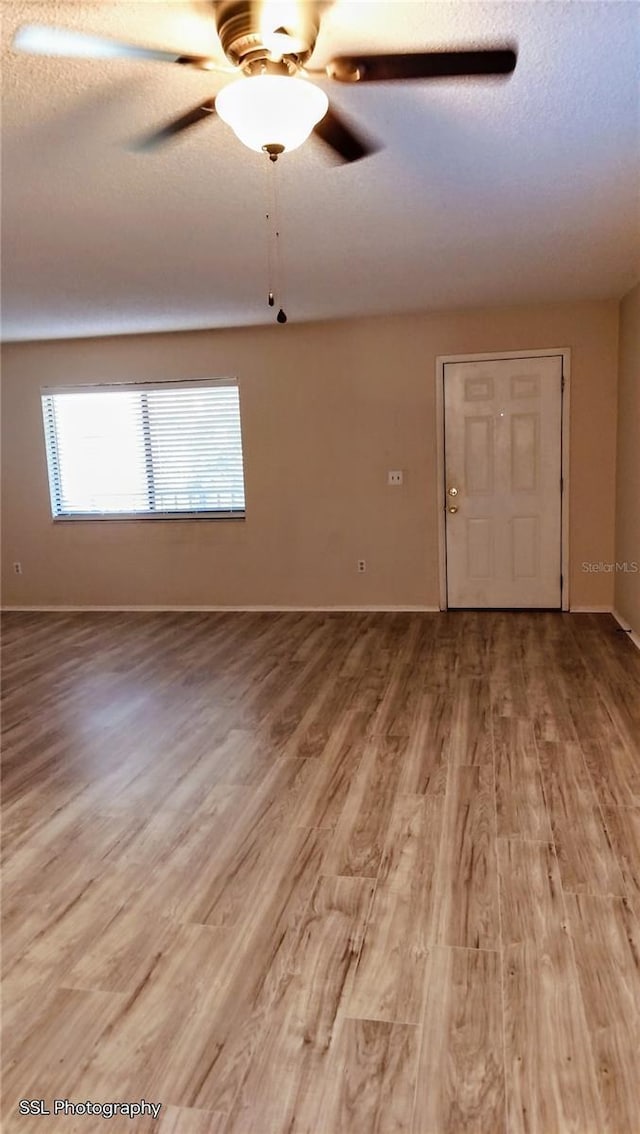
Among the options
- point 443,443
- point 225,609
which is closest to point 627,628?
point 443,443

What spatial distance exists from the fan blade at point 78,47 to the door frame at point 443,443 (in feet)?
13.3

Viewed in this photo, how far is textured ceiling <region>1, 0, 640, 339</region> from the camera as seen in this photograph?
6.02ft

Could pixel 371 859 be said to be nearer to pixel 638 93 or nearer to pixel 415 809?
pixel 415 809

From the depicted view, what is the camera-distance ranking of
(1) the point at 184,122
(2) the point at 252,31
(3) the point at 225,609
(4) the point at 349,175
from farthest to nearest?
(3) the point at 225,609 < (4) the point at 349,175 < (1) the point at 184,122 < (2) the point at 252,31

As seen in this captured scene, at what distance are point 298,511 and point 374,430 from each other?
3.01ft

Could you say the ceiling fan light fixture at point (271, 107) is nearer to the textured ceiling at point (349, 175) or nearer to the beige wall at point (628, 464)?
the textured ceiling at point (349, 175)

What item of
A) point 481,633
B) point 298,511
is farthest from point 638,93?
point 298,511

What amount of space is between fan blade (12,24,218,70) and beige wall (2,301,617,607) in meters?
4.05

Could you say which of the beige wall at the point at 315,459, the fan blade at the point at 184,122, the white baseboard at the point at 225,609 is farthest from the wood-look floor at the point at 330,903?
the fan blade at the point at 184,122

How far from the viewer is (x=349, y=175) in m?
2.68

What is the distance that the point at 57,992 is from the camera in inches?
73.0

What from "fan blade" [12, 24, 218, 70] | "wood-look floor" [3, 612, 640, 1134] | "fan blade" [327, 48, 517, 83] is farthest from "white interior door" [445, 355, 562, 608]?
"fan blade" [12, 24, 218, 70]

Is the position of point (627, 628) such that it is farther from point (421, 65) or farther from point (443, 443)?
point (421, 65)

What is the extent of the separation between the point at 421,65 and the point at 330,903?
2263 mm
